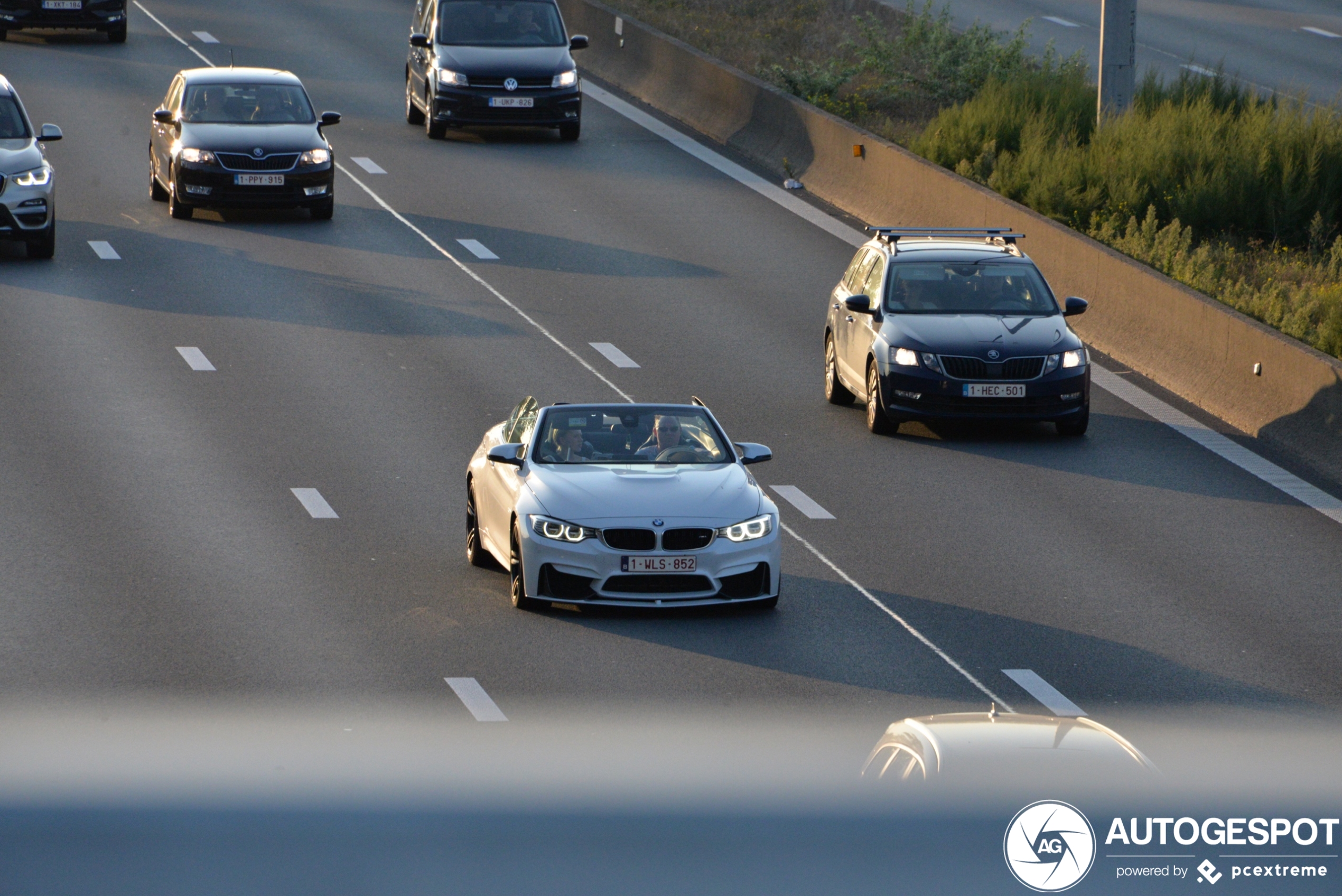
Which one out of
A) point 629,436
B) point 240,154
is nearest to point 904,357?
point 629,436

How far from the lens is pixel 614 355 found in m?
21.3

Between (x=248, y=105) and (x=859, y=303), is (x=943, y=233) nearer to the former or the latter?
(x=859, y=303)

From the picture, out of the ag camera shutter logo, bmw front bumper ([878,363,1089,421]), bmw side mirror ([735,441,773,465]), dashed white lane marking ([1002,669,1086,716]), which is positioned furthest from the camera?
bmw front bumper ([878,363,1089,421])

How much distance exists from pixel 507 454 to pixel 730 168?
61.6ft

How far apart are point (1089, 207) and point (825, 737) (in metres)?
16.8

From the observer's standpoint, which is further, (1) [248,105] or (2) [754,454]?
(1) [248,105]

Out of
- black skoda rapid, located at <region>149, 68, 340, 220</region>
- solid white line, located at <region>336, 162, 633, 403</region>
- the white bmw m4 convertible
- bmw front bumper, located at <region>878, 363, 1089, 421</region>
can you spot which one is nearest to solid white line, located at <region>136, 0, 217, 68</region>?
solid white line, located at <region>336, 162, 633, 403</region>

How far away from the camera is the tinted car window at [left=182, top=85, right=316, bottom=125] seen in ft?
91.6

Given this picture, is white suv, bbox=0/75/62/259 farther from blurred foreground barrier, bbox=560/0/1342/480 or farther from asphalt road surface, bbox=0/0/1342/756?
blurred foreground barrier, bbox=560/0/1342/480

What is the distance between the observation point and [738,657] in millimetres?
12328

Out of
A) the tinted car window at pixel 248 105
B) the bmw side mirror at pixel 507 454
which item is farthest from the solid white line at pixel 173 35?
the bmw side mirror at pixel 507 454

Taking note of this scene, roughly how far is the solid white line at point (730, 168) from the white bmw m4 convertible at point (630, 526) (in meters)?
13.9

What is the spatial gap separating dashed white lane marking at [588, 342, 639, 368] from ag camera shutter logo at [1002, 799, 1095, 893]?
16033mm

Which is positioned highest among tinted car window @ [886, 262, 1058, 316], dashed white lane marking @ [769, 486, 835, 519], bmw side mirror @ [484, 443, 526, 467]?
bmw side mirror @ [484, 443, 526, 467]
